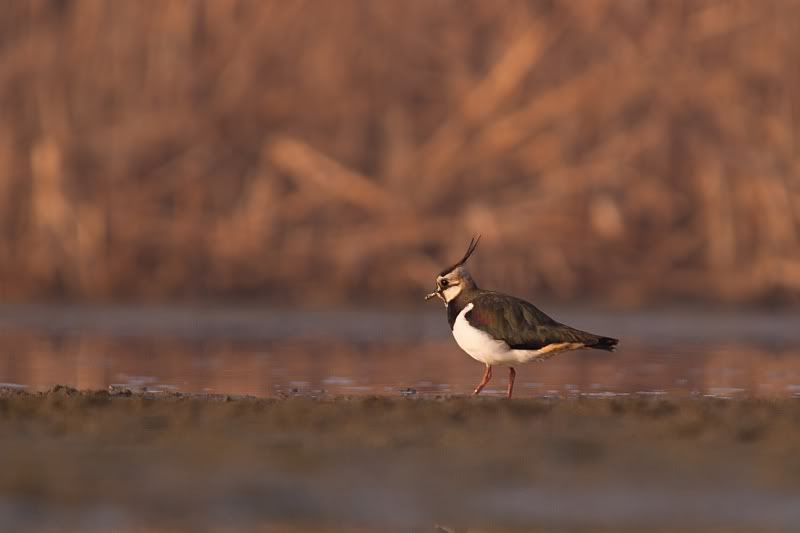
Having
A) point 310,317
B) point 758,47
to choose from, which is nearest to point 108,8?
point 310,317

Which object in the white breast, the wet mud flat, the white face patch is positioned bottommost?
the wet mud flat

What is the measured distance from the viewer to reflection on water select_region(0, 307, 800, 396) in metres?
12.1

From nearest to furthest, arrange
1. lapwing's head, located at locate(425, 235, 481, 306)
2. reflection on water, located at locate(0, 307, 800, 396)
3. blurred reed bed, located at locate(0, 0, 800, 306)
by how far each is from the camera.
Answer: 1. lapwing's head, located at locate(425, 235, 481, 306)
2. reflection on water, located at locate(0, 307, 800, 396)
3. blurred reed bed, located at locate(0, 0, 800, 306)

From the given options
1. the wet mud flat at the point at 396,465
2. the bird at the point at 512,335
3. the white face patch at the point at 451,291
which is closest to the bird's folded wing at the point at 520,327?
the bird at the point at 512,335

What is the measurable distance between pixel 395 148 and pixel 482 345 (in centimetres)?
1047

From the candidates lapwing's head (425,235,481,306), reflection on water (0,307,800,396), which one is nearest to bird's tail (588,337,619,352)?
reflection on water (0,307,800,396)

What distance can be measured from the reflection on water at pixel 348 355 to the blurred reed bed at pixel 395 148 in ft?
3.20

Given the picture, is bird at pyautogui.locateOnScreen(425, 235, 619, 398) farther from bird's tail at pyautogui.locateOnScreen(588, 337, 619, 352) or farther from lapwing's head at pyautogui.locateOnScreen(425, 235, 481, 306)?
lapwing's head at pyautogui.locateOnScreen(425, 235, 481, 306)

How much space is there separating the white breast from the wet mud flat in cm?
96

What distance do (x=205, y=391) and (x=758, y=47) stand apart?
38.7 ft

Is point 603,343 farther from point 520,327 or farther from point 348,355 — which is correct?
point 348,355

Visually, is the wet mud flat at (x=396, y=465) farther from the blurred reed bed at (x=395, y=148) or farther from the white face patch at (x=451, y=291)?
the blurred reed bed at (x=395, y=148)

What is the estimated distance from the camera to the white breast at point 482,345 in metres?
10.8

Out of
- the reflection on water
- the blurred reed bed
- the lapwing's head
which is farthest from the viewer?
the blurred reed bed
